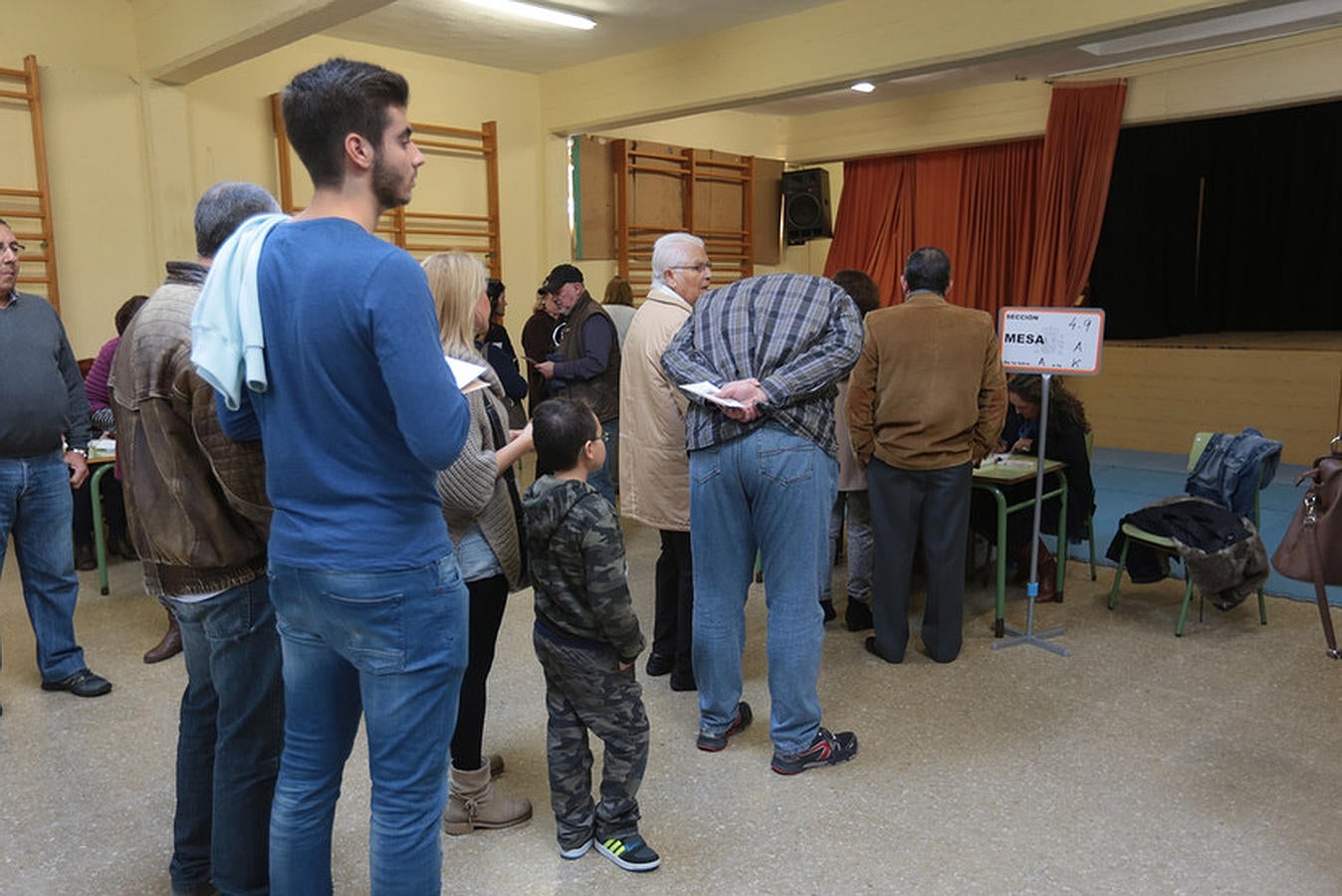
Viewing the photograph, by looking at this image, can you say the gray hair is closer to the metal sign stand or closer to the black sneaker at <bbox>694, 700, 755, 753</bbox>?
the black sneaker at <bbox>694, 700, 755, 753</bbox>

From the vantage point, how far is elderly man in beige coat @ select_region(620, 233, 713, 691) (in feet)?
9.37

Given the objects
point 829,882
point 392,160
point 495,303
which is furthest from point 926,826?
point 495,303

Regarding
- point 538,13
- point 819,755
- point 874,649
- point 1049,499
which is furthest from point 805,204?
point 819,755

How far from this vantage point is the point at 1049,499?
13.4 ft

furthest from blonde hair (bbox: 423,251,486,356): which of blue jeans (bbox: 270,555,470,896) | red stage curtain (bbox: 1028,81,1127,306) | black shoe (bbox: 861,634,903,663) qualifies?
red stage curtain (bbox: 1028,81,1127,306)

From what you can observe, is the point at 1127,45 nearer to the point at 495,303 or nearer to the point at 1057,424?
the point at 1057,424

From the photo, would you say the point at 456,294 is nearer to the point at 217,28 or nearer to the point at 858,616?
the point at 858,616

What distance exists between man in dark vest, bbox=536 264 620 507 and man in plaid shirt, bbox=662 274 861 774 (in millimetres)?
1870

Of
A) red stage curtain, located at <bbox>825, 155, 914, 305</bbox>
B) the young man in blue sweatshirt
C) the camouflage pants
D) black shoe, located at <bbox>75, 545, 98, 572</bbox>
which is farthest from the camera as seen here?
red stage curtain, located at <bbox>825, 155, 914, 305</bbox>

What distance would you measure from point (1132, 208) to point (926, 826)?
287 inches

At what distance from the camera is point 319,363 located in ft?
4.04

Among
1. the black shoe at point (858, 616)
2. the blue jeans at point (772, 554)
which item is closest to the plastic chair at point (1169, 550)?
the black shoe at point (858, 616)

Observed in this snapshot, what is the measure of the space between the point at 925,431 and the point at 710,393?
109cm

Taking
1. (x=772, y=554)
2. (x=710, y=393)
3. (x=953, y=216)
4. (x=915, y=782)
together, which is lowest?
(x=915, y=782)
